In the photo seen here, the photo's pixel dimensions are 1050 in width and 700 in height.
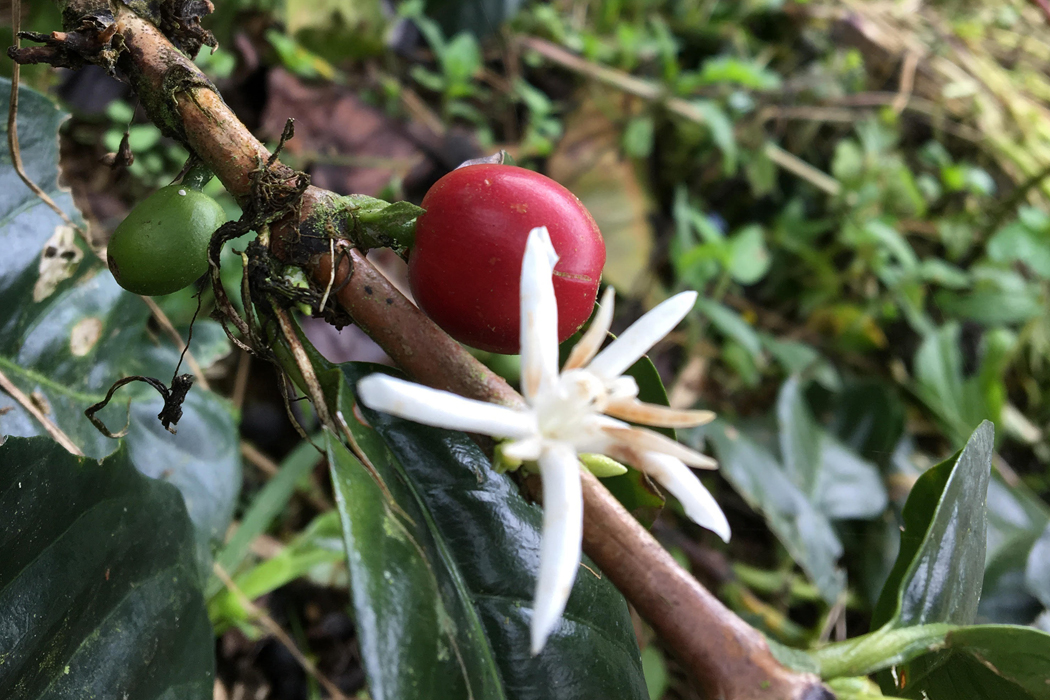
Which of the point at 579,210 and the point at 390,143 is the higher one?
the point at 579,210

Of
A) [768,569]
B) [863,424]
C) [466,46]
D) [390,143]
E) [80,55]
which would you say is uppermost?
[80,55]

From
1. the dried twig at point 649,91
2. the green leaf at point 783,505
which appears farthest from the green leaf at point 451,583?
the dried twig at point 649,91

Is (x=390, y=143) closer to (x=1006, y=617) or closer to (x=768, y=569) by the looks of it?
(x=768, y=569)

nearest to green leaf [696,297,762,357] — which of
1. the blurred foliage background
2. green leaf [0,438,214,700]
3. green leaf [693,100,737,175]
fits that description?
the blurred foliage background

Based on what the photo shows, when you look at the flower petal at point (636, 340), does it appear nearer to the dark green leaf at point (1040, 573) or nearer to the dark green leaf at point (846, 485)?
the dark green leaf at point (1040, 573)

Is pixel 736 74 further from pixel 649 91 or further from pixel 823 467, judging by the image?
pixel 823 467

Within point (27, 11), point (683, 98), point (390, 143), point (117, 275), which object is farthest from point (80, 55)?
point (683, 98)

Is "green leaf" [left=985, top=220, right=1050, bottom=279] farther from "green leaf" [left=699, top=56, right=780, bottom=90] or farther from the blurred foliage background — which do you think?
"green leaf" [left=699, top=56, right=780, bottom=90]
